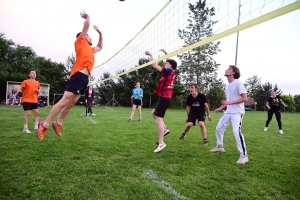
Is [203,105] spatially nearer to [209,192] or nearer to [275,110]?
→ [209,192]

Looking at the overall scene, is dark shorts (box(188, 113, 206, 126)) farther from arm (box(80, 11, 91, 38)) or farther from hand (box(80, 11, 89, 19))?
hand (box(80, 11, 89, 19))

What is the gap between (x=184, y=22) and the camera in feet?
20.3

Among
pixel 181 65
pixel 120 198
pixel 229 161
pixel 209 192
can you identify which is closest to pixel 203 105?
pixel 229 161

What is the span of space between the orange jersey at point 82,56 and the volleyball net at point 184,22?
4.56 ft

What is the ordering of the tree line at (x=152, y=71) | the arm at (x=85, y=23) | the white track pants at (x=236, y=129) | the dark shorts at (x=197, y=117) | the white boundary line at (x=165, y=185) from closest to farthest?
1. the white boundary line at (x=165, y=185)
2. the arm at (x=85, y=23)
3. the white track pants at (x=236, y=129)
4. the dark shorts at (x=197, y=117)
5. the tree line at (x=152, y=71)

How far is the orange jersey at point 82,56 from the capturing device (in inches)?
132

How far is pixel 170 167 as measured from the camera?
322cm

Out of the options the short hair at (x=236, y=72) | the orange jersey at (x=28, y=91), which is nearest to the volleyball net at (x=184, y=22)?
the short hair at (x=236, y=72)

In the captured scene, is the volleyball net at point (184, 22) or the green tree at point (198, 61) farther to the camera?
the green tree at point (198, 61)

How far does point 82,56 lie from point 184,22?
12.8 feet

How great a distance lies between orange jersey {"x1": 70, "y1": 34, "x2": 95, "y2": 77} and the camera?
3.35m

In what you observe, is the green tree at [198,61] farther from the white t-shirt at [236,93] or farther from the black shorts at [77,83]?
the black shorts at [77,83]

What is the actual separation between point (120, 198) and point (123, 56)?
10.1m

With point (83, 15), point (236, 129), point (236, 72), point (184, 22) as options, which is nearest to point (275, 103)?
point (184, 22)
